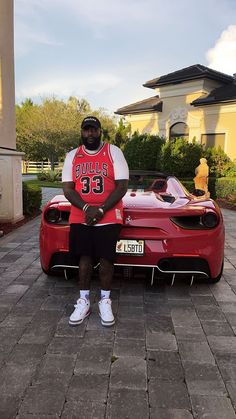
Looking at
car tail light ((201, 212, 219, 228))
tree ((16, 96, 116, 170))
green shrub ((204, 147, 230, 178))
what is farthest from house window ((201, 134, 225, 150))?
car tail light ((201, 212, 219, 228))

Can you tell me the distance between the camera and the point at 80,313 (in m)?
3.24

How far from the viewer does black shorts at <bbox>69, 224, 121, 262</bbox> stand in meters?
3.25

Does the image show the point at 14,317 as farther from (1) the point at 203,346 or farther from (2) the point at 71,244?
(1) the point at 203,346

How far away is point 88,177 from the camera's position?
3281 mm

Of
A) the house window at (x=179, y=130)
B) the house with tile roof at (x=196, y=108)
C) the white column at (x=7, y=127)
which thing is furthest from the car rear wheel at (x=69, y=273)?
the house window at (x=179, y=130)

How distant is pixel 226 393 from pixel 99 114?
4956 centimetres

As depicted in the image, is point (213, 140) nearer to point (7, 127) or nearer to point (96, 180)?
point (7, 127)

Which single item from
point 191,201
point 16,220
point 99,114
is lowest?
point 16,220

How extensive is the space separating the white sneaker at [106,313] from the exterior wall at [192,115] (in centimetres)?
1807

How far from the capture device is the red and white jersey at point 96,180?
3.27m

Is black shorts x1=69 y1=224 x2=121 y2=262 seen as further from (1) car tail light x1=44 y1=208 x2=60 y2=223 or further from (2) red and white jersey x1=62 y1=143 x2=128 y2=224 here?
(1) car tail light x1=44 y1=208 x2=60 y2=223

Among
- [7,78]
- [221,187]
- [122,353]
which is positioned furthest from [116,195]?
[221,187]

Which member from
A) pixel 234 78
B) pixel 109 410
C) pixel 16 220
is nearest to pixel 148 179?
pixel 109 410

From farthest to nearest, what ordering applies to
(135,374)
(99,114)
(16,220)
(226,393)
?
1. (99,114)
2. (16,220)
3. (135,374)
4. (226,393)
